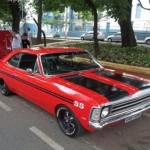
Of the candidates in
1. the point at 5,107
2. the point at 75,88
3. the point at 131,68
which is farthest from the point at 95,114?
the point at 131,68

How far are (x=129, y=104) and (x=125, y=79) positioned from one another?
915mm

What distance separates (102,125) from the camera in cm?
418

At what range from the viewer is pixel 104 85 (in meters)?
4.83

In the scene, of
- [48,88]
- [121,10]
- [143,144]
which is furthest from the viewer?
[121,10]

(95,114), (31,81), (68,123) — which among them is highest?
(31,81)

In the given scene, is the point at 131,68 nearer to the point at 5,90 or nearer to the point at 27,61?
the point at 27,61

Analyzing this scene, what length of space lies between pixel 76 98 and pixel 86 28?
50235 millimetres

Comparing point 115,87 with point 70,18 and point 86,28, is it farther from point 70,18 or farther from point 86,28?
point 70,18

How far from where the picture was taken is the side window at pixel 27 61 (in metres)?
5.82

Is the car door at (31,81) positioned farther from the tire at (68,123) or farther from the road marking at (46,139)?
the road marking at (46,139)

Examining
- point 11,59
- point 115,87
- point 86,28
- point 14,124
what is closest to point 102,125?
point 115,87

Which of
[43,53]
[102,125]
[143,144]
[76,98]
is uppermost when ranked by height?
[43,53]

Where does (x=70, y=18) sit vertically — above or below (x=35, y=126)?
above

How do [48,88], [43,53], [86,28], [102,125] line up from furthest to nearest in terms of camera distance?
[86,28] → [43,53] → [48,88] → [102,125]
